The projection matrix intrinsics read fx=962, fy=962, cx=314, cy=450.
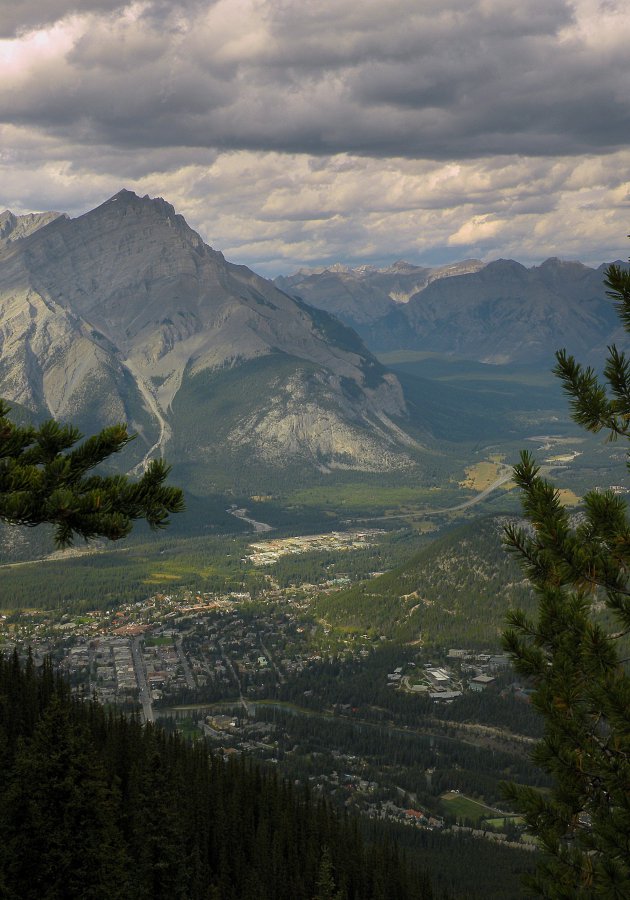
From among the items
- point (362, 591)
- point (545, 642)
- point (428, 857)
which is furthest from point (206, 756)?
point (362, 591)

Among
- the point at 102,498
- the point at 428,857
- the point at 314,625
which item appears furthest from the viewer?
the point at 314,625

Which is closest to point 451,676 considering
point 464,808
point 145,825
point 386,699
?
Result: point 386,699

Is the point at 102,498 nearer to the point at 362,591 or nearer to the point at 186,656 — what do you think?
the point at 186,656

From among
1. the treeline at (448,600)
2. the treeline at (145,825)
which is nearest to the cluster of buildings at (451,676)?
the treeline at (448,600)

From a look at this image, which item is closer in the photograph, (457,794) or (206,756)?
(206,756)

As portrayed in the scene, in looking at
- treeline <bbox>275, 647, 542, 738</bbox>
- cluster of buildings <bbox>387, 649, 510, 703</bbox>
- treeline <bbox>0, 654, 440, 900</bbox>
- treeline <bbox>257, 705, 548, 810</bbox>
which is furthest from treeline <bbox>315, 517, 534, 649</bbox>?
treeline <bbox>0, 654, 440, 900</bbox>

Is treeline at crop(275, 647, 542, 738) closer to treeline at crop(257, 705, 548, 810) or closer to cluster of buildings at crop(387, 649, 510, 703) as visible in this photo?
cluster of buildings at crop(387, 649, 510, 703)

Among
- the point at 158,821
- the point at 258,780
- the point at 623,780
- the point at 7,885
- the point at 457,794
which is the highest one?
the point at 623,780

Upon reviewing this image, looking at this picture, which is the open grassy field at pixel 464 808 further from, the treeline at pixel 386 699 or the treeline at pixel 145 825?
the treeline at pixel 145 825
